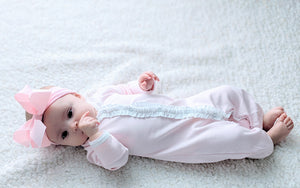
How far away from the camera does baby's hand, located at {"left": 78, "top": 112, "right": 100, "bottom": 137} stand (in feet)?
3.49

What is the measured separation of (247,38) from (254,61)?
15 centimetres

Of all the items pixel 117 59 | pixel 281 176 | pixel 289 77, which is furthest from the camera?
pixel 117 59

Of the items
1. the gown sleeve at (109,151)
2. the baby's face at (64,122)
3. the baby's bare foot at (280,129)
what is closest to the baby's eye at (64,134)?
the baby's face at (64,122)

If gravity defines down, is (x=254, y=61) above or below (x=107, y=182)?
above

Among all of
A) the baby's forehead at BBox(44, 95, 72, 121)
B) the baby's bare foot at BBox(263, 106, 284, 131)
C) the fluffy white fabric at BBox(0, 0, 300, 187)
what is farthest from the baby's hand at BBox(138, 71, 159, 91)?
the baby's bare foot at BBox(263, 106, 284, 131)

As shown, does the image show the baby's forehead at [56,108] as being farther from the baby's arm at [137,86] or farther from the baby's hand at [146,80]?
the baby's hand at [146,80]

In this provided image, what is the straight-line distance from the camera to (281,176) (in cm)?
107

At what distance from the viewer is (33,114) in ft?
3.57

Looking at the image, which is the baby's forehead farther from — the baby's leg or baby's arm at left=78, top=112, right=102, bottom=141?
the baby's leg

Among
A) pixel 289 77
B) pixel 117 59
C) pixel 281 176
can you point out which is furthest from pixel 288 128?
pixel 117 59

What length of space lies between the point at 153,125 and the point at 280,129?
0.44 m

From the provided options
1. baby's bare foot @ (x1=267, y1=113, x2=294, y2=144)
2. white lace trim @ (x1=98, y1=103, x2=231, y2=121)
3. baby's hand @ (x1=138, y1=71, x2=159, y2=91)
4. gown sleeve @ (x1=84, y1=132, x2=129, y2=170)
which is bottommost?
gown sleeve @ (x1=84, y1=132, x2=129, y2=170)

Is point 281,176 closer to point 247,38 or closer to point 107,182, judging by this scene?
point 107,182

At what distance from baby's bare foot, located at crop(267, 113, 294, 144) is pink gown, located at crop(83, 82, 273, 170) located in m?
0.04
